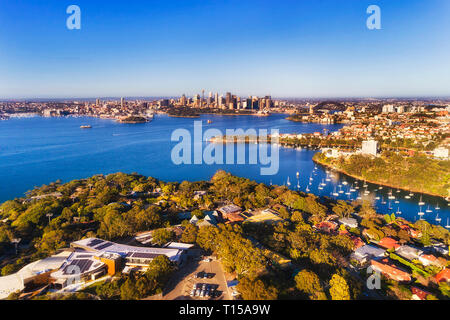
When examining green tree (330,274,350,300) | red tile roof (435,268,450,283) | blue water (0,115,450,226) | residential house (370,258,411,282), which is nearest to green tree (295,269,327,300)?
green tree (330,274,350,300)

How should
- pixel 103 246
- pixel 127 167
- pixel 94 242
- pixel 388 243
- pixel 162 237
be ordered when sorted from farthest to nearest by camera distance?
pixel 127 167
pixel 388 243
pixel 162 237
pixel 94 242
pixel 103 246

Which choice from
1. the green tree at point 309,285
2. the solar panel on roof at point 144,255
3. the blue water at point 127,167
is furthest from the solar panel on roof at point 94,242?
the blue water at point 127,167

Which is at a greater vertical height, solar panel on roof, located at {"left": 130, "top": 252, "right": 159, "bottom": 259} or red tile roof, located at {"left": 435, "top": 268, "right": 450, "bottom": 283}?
solar panel on roof, located at {"left": 130, "top": 252, "right": 159, "bottom": 259}

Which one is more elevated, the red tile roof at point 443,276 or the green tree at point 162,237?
the green tree at point 162,237

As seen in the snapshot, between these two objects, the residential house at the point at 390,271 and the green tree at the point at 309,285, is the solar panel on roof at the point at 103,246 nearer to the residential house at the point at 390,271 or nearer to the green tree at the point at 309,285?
the green tree at the point at 309,285

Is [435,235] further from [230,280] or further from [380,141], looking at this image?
[380,141]

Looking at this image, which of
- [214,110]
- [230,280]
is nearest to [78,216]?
[230,280]

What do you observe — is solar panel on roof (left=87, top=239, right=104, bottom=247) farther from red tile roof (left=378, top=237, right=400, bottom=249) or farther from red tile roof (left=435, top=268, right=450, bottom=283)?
red tile roof (left=435, top=268, right=450, bottom=283)

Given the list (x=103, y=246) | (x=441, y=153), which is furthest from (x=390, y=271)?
(x=441, y=153)

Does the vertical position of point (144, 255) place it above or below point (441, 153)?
below

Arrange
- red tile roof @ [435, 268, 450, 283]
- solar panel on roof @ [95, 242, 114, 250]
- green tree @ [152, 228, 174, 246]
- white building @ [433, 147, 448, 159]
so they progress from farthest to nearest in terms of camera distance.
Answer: white building @ [433, 147, 448, 159] < green tree @ [152, 228, 174, 246] < solar panel on roof @ [95, 242, 114, 250] < red tile roof @ [435, 268, 450, 283]

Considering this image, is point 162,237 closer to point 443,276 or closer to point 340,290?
point 340,290
